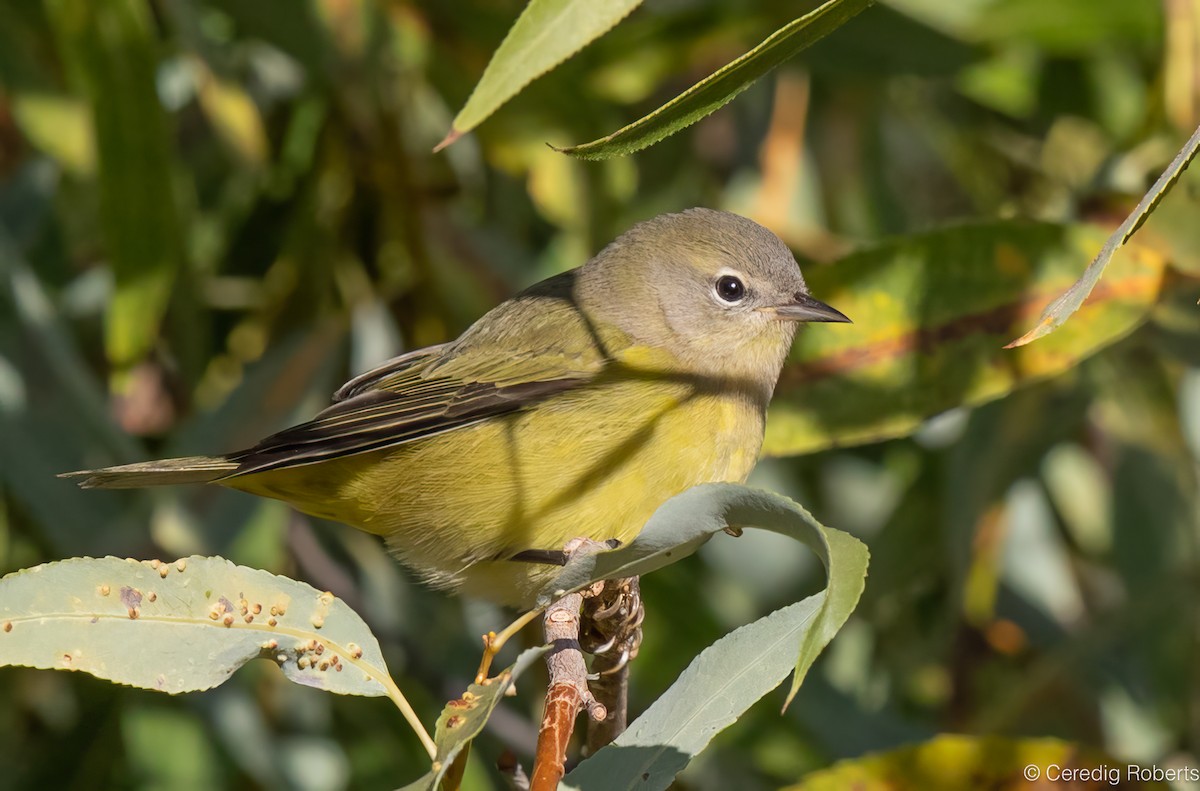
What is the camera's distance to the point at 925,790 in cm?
297

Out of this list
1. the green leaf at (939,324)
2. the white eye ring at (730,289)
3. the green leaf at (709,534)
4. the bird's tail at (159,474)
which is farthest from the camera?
the white eye ring at (730,289)

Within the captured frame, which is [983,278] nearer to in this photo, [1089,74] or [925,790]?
[925,790]

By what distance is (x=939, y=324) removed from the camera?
10.8 feet

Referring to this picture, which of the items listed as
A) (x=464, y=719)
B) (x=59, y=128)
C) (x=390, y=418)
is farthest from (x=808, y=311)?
(x=59, y=128)

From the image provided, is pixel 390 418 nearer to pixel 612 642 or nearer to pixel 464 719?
pixel 612 642

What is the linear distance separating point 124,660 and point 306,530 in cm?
251

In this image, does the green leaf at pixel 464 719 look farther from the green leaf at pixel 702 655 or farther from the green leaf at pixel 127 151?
the green leaf at pixel 127 151

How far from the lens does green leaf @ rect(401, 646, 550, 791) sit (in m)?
1.71

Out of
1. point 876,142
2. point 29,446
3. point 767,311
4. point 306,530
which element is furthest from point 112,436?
point 876,142

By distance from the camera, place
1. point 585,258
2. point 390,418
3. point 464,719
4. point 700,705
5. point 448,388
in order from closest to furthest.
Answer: point 464,719 → point 700,705 → point 390,418 → point 448,388 → point 585,258

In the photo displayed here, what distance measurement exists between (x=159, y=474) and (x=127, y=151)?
0.94m

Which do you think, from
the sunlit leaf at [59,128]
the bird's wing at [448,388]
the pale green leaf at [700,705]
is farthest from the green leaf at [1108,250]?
the sunlit leaf at [59,128]

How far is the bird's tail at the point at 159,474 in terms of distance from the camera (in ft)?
9.44

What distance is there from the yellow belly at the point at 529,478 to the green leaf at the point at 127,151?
0.55 metres
